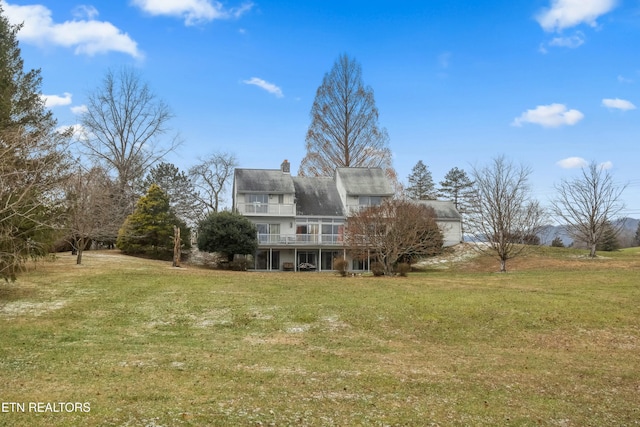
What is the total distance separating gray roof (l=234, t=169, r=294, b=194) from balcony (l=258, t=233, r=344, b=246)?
4.09 metres

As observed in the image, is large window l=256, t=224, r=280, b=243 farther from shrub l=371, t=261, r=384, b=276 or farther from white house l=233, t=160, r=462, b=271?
shrub l=371, t=261, r=384, b=276

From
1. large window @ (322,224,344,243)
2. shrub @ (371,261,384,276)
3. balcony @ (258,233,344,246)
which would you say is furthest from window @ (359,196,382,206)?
shrub @ (371,261,384,276)

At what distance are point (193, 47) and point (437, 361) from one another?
17.1 meters

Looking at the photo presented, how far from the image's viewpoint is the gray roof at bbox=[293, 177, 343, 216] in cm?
4294

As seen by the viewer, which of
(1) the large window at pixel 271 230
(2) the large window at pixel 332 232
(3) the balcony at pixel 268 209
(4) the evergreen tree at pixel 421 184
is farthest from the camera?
(4) the evergreen tree at pixel 421 184

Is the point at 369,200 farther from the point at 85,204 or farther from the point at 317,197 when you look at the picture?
the point at 85,204

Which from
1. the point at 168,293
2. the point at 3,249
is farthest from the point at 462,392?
the point at 3,249

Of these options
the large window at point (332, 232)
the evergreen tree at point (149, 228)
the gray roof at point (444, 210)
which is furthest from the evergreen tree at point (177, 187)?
the gray roof at point (444, 210)

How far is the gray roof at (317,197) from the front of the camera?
42938 mm

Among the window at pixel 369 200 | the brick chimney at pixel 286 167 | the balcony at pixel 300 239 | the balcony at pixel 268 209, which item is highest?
the brick chimney at pixel 286 167

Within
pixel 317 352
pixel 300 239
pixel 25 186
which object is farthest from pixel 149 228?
pixel 317 352

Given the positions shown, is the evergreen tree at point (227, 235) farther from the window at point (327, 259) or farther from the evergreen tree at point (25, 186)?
the evergreen tree at point (25, 186)

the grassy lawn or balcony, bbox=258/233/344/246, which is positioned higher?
balcony, bbox=258/233/344/246

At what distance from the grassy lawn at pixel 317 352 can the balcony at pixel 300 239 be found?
57.5ft
